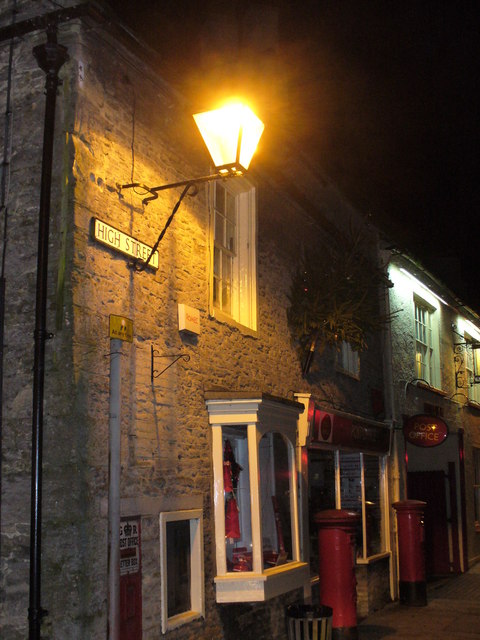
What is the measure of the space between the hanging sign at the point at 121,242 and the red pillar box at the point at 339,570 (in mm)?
4265

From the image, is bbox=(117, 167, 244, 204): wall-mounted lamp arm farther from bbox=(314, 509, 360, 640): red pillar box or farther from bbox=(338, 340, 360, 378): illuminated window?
bbox=(338, 340, 360, 378): illuminated window

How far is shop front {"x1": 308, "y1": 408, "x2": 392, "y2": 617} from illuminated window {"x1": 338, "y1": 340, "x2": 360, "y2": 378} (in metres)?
0.92

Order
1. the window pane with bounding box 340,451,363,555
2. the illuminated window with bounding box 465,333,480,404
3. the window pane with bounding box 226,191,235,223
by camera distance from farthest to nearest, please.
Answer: the illuminated window with bounding box 465,333,480,404 → the window pane with bounding box 340,451,363,555 → the window pane with bounding box 226,191,235,223

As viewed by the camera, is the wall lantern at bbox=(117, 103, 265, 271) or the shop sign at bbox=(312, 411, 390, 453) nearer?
the wall lantern at bbox=(117, 103, 265, 271)

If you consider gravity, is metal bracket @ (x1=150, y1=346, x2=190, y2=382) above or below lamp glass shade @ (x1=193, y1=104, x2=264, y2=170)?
below

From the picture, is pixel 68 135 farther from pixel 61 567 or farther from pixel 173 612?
pixel 173 612

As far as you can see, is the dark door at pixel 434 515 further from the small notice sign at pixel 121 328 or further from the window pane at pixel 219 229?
the small notice sign at pixel 121 328

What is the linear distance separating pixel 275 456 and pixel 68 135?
15.2ft

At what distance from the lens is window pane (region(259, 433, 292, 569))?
29.9ft

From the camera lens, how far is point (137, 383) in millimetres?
7051

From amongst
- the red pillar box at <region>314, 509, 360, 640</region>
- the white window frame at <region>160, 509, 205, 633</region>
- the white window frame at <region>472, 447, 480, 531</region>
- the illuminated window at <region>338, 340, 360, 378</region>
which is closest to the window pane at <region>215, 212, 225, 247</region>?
the white window frame at <region>160, 509, 205, 633</region>

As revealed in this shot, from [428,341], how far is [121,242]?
38.0ft

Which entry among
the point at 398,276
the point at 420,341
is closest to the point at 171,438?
the point at 398,276

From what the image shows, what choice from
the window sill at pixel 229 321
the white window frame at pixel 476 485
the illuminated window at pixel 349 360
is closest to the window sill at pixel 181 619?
the window sill at pixel 229 321
